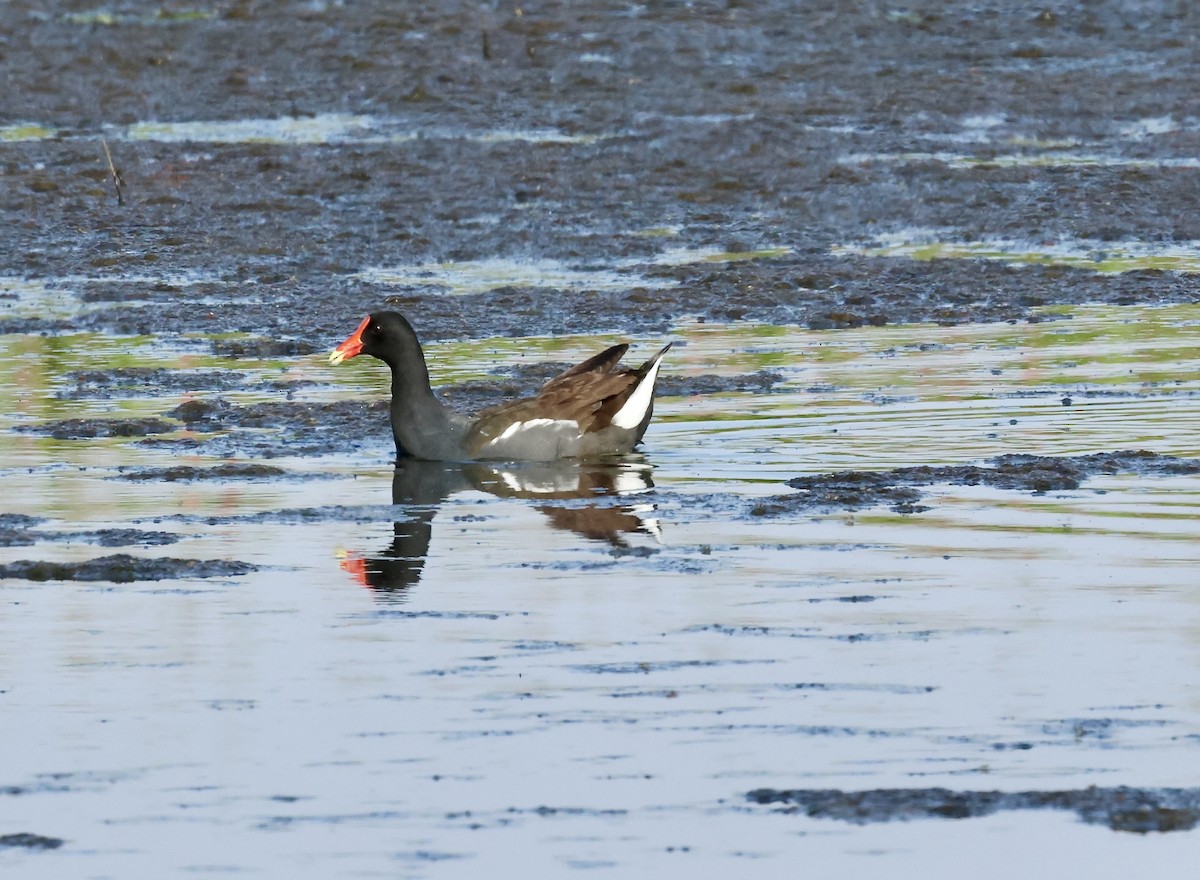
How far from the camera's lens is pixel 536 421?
1249 cm

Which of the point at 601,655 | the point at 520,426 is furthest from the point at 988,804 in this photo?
the point at 520,426

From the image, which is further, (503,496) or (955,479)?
(503,496)

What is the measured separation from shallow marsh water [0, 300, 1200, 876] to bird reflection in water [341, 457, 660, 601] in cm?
3

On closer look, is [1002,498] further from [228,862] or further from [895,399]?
[228,862]

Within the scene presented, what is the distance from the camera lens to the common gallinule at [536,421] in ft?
41.1

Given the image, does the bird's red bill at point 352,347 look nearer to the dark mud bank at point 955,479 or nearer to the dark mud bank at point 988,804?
the dark mud bank at point 955,479

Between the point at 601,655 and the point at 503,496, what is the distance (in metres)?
3.58

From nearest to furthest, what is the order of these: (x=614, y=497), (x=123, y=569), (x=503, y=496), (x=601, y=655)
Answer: (x=601, y=655) → (x=123, y=569) → (x=614, y=497) → (x=503, y=496)

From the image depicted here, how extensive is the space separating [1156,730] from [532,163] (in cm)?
1654

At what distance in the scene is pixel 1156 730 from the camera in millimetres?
7105

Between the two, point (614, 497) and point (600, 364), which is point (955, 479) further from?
point (600, 364)

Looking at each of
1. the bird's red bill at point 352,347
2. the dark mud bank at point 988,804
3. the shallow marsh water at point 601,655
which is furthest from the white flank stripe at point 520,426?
the dark mud bank at point 988,804

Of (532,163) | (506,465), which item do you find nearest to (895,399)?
(506,465)

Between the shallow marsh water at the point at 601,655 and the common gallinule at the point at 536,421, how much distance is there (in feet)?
0.80
